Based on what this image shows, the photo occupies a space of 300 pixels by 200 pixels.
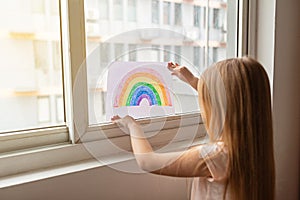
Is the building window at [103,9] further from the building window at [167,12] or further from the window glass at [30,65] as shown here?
the building window at [167,12]

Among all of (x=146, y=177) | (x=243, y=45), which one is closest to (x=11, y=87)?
(x=146, y=177)

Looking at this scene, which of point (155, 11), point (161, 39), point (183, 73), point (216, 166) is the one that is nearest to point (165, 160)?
point (216, 166)

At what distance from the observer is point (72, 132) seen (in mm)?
1021

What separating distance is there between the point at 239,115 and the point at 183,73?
19 centimetres

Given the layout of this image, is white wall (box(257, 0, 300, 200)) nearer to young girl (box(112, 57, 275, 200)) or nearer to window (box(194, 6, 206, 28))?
window (box(194, 6, 206, 28))

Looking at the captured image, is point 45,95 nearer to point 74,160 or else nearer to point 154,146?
point 74,160

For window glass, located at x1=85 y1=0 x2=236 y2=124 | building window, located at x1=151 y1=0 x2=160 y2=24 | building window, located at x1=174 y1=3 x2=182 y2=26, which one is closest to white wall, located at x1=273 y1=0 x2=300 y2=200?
window glass, located at x1=85 y1=0 x2=236 y2=124

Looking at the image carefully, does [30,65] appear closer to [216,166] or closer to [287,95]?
[216,166]

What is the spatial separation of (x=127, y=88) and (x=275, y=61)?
32.7 inches

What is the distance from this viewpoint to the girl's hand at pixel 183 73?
915 millimetres

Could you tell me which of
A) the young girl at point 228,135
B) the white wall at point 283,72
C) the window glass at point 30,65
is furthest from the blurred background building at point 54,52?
the white wall at point 283,72

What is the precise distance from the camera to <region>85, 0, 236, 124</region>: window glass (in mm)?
946

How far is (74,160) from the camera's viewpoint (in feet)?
3.34

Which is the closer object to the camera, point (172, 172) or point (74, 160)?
point (172, 172)
